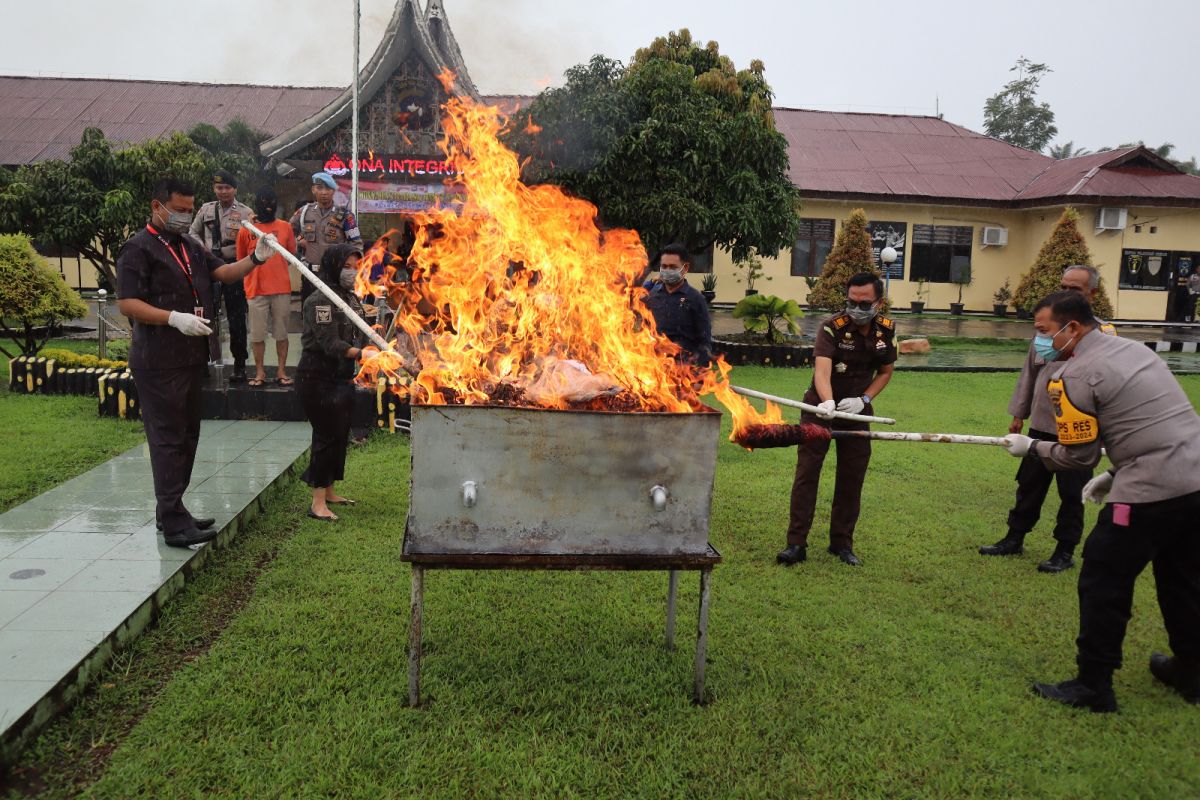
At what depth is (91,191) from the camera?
15.0 m

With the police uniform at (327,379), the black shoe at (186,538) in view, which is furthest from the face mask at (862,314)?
the black shoe at (186,538)

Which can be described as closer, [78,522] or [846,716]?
[846,716]

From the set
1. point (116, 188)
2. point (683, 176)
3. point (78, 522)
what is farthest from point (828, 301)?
point (78, 522)

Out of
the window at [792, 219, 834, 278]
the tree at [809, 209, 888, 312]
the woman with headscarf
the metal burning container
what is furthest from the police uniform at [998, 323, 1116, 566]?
the window at [792, 219, 834, 278]

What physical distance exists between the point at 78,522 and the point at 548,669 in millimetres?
3499

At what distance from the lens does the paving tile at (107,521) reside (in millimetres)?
5238

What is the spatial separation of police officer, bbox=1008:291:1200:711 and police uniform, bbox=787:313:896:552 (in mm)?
1644

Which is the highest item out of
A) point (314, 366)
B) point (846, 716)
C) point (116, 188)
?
point (116, 188)

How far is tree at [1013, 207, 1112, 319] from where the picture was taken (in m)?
22.7

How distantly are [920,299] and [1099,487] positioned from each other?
25304 mm

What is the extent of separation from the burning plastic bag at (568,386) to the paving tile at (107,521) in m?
3.22

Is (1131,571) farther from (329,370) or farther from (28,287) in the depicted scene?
(28,287)

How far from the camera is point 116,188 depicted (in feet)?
50.0

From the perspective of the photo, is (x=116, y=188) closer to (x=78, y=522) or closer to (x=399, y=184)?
(x=399, y=184)
